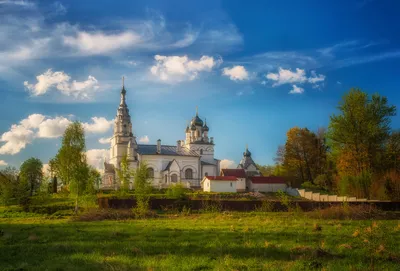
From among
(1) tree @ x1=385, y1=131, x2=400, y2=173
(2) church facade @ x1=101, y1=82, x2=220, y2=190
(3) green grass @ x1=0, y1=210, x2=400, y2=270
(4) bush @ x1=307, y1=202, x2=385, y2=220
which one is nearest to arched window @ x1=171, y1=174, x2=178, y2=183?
(2) church facade @ x1=101, y1=82, x2=220, y2=190

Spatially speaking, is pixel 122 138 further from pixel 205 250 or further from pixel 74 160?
pixel 205 250

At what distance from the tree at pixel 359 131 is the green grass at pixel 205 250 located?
84.0 ft

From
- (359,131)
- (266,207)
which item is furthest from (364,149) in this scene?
(266,207)

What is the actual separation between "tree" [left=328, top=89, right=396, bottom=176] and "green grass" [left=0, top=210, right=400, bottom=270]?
2560 cm

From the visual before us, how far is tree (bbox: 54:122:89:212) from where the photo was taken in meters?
32.4

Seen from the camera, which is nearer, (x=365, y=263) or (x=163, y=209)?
(x=365, y=263)

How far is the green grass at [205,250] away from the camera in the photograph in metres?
8.96

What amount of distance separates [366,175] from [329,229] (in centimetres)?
2291

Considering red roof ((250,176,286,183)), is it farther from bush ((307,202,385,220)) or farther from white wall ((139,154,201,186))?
bush ((307,202,385,220))

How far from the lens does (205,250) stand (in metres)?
10.8

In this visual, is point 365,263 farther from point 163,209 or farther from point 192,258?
point 163,209

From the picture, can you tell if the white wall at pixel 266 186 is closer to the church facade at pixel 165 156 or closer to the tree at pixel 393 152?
the church facade at pixel 165 156

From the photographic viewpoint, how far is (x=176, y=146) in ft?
230

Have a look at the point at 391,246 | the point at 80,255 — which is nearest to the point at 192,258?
the point at 80,255
